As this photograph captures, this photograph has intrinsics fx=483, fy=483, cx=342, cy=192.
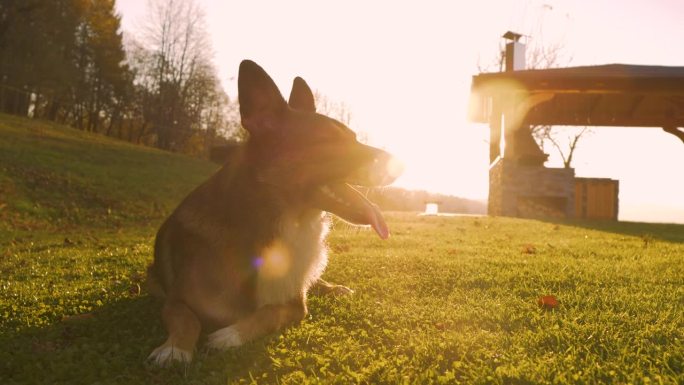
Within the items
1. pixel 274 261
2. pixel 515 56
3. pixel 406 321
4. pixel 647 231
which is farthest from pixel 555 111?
pixel 274 261

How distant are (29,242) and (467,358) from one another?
10.00 m

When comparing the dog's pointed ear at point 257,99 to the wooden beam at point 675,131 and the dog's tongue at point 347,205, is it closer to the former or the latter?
the dog's tongue at point 347,205

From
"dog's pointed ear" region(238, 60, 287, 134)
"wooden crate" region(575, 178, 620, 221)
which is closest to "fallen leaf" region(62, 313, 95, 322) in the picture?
"dog's pointed ear" region(238, 60, 287, 134)

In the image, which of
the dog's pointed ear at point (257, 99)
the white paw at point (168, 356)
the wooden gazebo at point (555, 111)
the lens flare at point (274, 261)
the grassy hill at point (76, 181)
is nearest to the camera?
the white paw at point (168, 356)

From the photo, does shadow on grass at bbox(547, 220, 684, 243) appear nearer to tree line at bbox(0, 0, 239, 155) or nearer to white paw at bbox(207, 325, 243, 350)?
white paw at bbox(207, 325, 243, 350)

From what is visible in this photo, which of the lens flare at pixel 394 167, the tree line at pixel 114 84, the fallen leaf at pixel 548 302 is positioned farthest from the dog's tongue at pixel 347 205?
the tree line at pixel 114 84

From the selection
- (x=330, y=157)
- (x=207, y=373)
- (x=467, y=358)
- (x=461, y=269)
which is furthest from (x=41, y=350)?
(x=461, y=269)

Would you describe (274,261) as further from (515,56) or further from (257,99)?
(515,56)

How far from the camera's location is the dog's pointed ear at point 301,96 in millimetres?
5023

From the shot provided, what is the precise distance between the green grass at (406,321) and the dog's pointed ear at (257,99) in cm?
167

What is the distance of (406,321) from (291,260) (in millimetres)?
1055

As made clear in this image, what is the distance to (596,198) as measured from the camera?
22672 millimetres

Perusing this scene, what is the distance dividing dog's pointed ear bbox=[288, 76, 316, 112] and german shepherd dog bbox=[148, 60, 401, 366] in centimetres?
78

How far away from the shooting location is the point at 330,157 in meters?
4.12
